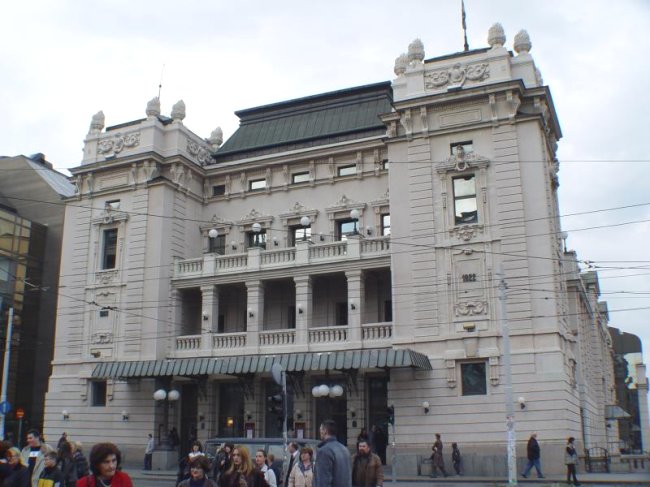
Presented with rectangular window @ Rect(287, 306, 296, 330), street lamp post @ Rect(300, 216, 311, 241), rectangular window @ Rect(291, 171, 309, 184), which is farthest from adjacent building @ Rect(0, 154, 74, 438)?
street lamp post @ Rect(300, 216, 311, 241)

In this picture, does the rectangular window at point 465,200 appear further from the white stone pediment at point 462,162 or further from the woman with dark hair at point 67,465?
the woman with dark hair at point 67,465

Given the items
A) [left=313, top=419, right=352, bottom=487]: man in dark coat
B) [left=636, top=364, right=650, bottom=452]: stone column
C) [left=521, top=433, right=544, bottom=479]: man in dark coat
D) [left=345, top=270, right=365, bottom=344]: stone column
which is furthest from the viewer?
[left=636, top=364, right=650, bottom=452]: stone column

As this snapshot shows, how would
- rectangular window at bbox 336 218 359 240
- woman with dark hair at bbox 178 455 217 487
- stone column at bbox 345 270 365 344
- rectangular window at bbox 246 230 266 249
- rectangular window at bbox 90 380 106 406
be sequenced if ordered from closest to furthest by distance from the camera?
woman with dark hair at bbox 178 455 217 487 < stone column at bbox 345 270 365 344 < rectangular window at bbox 336 218 359 240 < rectangular window at bbox 90 380 106 406 < rectangular window at bbox 246 230 266 249

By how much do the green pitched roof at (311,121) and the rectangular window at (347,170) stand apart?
193 centimetres

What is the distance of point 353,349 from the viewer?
34.3m

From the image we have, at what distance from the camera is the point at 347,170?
129 feet

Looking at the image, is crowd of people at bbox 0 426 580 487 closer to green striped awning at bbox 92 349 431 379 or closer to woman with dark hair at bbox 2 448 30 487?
woman with dark hair at bbox 2 448 30 487

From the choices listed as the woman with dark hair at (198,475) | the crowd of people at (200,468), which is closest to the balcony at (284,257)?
the crowd of people at (200,468)

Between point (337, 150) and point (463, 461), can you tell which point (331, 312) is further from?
point (463, 461)

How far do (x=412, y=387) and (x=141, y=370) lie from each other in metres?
13.7

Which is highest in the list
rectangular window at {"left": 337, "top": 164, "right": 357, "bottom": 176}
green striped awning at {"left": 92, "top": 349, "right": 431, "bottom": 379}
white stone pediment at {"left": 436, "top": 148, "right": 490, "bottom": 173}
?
rectangular window at {"left": 337, "top": 164, "right": 357, "bottom": 176}

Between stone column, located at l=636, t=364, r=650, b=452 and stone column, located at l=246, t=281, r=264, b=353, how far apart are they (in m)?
52.0

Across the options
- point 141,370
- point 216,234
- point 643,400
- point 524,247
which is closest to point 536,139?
point 524,247

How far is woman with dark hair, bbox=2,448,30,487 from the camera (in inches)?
379
